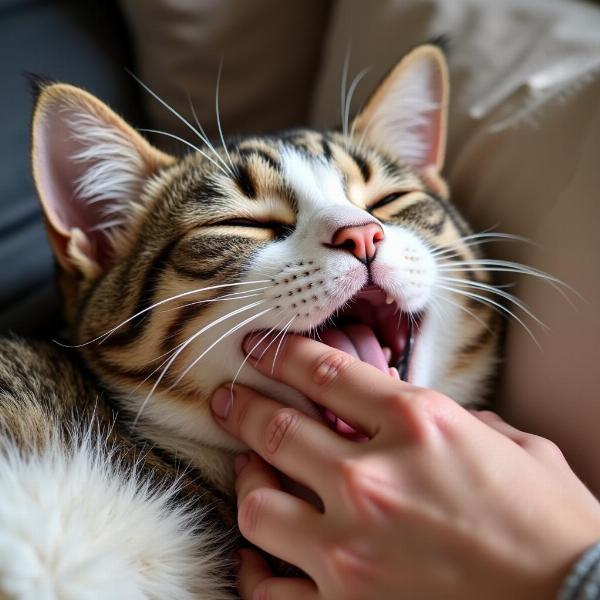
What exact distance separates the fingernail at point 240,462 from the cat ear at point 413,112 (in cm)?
52

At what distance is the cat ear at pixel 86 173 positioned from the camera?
2.88 ft

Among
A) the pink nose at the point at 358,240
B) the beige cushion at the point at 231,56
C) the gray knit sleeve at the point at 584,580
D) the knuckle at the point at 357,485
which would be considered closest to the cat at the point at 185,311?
the pink nose at the point at 358,240

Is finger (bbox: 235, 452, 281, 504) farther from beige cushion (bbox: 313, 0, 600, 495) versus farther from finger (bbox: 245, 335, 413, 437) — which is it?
beige cushion (bbox: 313, 0, 600, 495)

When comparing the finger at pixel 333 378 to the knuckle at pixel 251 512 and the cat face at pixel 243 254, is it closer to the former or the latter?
the cat face at pixel 243 254

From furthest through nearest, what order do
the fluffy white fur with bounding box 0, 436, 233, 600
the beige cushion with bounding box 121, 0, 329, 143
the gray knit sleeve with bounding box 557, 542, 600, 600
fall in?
the beige cushion with bounding box 121, 0, 329, 143 → the fluffy white fur with bounding box 0, 436, 233, 600 → the gray knit sleeve with bounding box 557, 542, 600, 600

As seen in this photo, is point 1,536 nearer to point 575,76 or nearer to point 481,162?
point 481,162

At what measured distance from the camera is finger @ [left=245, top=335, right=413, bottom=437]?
2.28 ft

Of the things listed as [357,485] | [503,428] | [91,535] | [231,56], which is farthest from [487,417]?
[231,56]

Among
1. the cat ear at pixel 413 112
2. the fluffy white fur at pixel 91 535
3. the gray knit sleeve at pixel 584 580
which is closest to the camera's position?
the gray knit sleeve at pixel 584 580

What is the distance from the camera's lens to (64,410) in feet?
2.70

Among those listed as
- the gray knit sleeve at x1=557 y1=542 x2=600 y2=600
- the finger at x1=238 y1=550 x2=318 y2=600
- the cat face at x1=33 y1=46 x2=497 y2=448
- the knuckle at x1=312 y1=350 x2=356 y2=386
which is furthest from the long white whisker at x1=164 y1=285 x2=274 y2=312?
the gray knit sleeve at x1=557 y1=542 x2=600 y2=600

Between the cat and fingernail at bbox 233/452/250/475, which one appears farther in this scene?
fingernail at bbox 233/452/250/475

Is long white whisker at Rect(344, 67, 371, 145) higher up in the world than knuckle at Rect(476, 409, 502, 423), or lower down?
higher up

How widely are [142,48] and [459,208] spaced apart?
2.65 ft
